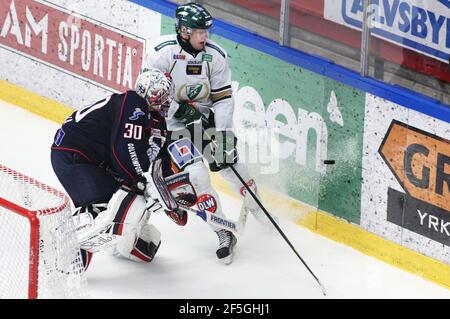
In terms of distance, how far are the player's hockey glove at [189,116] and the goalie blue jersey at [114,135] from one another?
0.52 m

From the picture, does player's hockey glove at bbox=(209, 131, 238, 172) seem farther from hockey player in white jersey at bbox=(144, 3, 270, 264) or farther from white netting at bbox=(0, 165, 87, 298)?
white netting at bbox=(0, 165, 87, 298)

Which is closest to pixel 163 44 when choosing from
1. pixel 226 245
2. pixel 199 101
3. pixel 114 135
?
pixel 199 101

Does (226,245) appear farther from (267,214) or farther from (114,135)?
(114,135)

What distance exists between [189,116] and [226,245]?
0.67 meters

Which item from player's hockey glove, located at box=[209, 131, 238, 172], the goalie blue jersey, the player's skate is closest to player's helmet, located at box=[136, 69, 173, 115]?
the goalie blue jersey

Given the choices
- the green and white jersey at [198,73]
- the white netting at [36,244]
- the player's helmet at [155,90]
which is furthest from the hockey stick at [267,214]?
the white netting at [36,244]

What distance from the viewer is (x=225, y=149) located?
25.2ft

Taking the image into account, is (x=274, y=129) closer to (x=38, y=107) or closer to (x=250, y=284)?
(x=250, y=284)

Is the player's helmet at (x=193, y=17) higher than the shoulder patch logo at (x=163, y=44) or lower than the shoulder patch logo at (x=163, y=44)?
higher

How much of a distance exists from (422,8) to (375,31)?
337 millimetres

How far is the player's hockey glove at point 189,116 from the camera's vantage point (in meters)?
7.61

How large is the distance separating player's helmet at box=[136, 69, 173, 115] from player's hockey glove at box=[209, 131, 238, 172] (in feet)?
1.85

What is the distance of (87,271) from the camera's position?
24.1 feet

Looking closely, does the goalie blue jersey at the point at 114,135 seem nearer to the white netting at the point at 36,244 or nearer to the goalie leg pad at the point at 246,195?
the white netting at the point at 36,244
